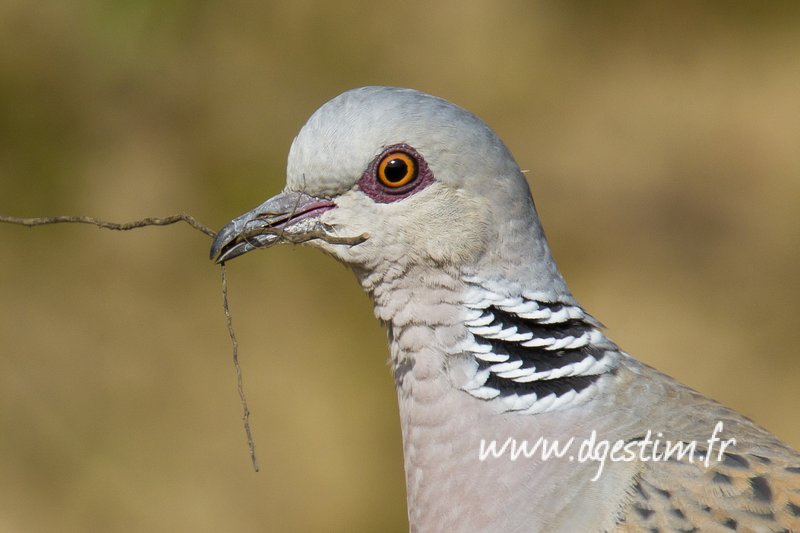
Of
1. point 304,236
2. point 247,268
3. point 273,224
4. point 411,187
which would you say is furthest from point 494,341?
point 247,268

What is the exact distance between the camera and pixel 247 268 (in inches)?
257

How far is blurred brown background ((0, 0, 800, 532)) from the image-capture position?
20.0ft

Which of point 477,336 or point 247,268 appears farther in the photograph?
point 247,268

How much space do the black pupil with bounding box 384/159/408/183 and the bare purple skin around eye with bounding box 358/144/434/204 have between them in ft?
0.09

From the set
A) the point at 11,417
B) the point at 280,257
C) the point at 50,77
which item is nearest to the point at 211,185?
the point at 280,257

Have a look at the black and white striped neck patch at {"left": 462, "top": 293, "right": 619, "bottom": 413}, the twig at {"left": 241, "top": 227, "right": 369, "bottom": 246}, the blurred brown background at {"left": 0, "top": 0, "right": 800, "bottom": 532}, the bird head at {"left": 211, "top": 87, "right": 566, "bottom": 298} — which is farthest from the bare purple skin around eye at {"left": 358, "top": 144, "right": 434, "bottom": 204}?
the blurred brown background at {"left": 0, "top": 0, "right": 800, "bottom": 532}

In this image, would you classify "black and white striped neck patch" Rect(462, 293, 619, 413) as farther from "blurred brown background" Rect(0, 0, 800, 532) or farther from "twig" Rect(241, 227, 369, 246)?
"blurred brown background" Rect(0, 0, 800, 532)

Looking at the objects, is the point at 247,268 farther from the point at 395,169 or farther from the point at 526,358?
the point at 526,358

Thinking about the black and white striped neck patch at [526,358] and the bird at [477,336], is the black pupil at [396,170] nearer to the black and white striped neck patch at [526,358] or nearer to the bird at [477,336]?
the bird at [477,336]

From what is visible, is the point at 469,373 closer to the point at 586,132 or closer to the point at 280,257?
the point at 280,257

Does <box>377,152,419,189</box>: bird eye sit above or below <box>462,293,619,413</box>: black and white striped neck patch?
above

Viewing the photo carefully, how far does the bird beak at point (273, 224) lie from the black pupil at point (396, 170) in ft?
0.63

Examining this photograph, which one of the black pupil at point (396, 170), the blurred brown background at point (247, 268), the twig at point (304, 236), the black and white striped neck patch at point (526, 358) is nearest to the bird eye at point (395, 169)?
the black pupil at point (396, 170)

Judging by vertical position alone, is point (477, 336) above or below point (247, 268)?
below
